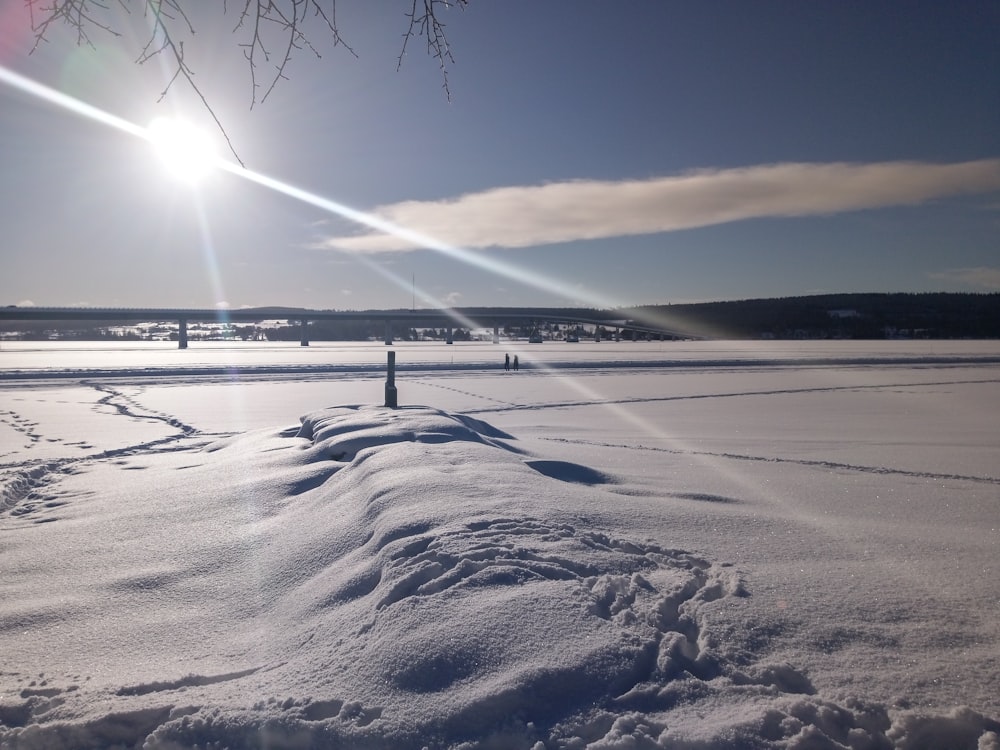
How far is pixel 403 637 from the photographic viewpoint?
2.21 metres

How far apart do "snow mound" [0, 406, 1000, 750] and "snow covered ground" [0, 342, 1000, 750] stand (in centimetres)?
1

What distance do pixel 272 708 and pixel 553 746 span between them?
952 mm

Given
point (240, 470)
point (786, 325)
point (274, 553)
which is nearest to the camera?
point (274, 553)

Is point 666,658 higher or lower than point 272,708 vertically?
higher

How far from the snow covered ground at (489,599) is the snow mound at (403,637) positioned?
0.01 m

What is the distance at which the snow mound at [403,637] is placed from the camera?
6.05 ft

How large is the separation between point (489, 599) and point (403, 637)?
369 mm

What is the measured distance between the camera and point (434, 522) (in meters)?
3.14

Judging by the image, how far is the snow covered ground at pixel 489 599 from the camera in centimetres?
189

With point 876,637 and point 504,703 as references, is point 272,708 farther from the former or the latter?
point 876,637

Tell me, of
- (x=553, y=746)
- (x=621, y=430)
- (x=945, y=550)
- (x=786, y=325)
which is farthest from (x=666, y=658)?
(x=786, y=325)

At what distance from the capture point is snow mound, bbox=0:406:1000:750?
1.84m

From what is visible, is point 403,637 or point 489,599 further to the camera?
point 489,599

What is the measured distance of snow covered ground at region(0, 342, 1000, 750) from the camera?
6.21 feet
